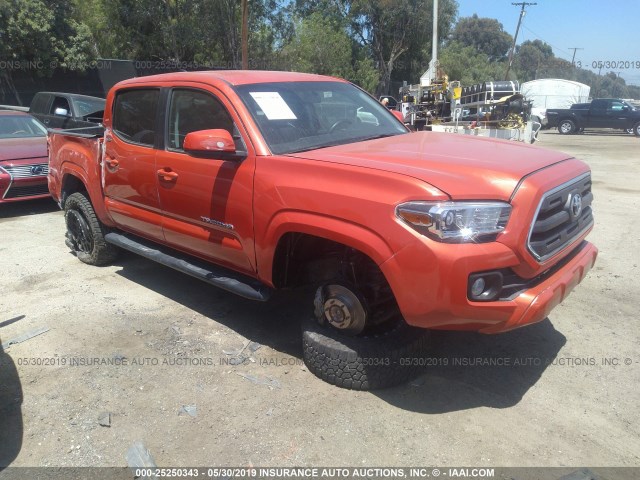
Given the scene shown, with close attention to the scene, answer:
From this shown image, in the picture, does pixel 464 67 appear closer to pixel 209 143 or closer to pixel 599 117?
pixel 599 117

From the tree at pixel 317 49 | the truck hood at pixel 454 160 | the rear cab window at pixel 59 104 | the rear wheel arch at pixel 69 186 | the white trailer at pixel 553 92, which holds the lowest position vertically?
the rear wheel arch at pixel 69 186

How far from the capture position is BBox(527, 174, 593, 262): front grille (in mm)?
2832

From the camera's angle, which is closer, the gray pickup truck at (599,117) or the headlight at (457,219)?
the headlight at (457,219)

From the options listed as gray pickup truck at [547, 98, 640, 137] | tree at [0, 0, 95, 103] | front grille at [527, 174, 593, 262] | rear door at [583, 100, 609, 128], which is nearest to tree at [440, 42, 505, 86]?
gray pickup truck at [547, 98, 640, 137]

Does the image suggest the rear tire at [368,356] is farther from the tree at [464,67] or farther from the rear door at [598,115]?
the tree at [464,67]

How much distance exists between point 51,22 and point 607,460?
73.1 feet

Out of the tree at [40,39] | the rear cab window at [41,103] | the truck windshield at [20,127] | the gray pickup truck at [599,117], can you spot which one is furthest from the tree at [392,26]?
the truck windshield at [20,127]

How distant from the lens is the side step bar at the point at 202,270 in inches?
142

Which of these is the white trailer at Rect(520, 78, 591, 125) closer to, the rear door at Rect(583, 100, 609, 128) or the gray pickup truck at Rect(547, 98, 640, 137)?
the gray pickup truck at Rect(547, 98, 640, 137)

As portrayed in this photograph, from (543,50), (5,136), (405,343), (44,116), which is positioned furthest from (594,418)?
(543,50)

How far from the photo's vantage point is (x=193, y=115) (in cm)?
406

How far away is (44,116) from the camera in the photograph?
36.1ft

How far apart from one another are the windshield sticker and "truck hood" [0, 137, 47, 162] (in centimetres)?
585

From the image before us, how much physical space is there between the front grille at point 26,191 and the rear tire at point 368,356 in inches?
254
